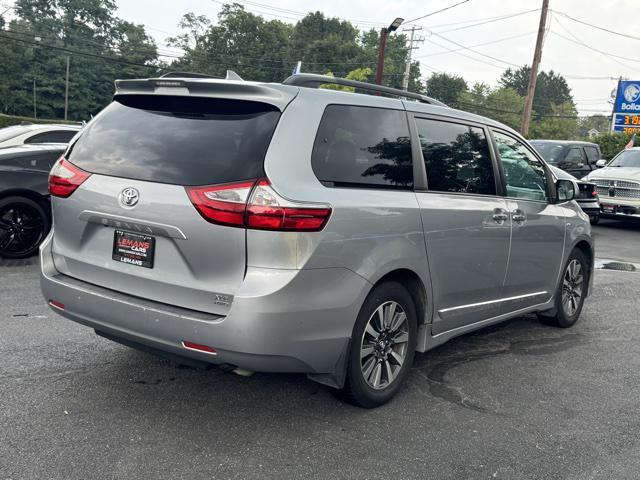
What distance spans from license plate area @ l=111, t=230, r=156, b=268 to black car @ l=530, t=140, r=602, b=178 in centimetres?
1497

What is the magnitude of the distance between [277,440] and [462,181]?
2.15 metres

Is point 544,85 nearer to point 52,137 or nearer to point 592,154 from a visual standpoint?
point 592,154

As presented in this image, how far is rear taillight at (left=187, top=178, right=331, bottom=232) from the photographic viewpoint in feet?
9.80

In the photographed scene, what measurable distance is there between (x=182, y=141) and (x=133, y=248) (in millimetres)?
619

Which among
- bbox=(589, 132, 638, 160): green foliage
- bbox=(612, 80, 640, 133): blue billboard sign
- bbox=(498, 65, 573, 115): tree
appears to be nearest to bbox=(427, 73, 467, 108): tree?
bbox=(498, 65, 573, 115): tree

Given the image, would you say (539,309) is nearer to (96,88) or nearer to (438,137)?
(438,137)

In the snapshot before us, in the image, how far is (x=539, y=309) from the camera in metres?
5.39

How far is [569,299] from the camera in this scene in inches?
232

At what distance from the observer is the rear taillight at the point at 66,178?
353cm

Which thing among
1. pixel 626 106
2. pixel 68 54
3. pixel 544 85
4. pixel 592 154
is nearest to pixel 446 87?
pixel 544 85

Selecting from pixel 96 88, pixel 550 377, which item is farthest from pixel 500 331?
pixel 96 88

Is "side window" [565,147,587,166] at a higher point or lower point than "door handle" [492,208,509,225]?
higher

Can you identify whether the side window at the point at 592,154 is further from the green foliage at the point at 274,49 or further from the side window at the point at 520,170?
the green foliage at the point at 274,49

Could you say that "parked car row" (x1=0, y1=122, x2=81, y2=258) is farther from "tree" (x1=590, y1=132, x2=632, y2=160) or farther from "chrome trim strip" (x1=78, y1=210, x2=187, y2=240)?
"tree" (x1=590, y1=132, x2=632, y2=160)
